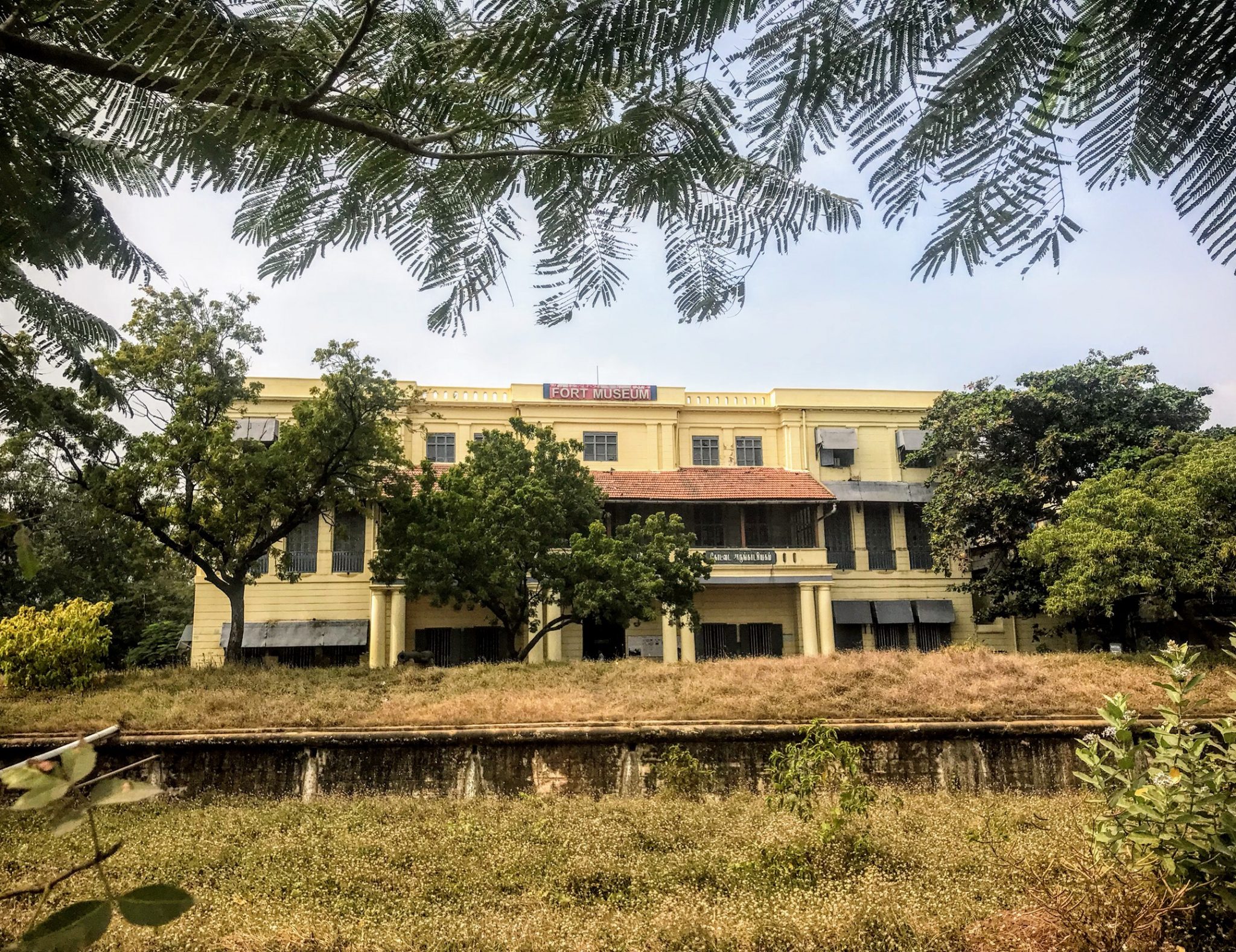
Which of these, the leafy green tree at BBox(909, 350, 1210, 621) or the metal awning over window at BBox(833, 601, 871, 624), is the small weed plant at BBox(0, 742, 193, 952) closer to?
the leafy green tree at BBox(909, 350, 1210, 621)

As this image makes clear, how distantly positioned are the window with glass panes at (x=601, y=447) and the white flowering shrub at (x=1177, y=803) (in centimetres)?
1723

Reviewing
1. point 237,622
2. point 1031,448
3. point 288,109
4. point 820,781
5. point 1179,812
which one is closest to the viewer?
point 288,109

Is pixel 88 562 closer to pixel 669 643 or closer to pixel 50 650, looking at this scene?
pixel 50 650

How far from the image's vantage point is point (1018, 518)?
57.7 feet

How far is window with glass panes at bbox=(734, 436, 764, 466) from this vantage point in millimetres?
21547

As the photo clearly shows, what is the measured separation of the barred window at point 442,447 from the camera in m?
20.0

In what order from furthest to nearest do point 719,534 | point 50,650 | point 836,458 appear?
point 836,458 < point 719,534 < point 50,650

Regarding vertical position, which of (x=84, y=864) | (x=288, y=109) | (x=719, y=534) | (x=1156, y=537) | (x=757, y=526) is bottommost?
(x=84, y=864)

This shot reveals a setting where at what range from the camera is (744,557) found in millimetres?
18969

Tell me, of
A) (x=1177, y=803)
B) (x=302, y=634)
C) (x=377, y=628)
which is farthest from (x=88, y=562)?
(x=1177, y=803)

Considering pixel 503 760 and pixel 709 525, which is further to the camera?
pixel 709 525

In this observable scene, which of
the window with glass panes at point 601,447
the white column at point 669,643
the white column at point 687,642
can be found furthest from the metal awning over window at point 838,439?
the white column at point 669,643

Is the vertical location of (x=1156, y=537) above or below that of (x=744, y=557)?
below

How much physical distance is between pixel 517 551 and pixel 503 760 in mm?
6203
